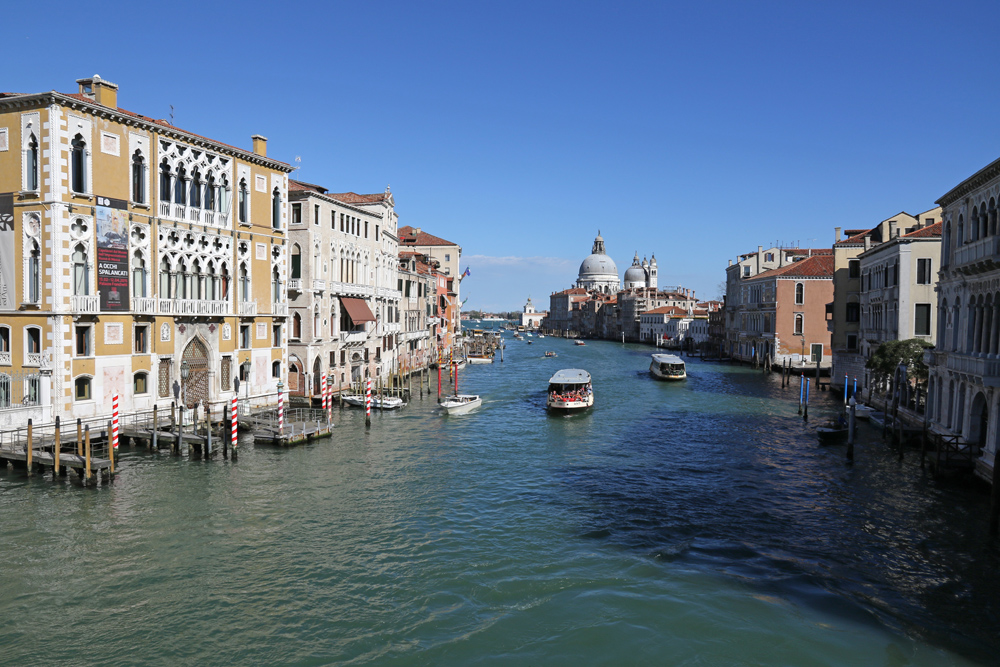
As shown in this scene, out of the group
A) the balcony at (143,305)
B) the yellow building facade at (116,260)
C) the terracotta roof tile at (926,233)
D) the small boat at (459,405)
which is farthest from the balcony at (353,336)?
the terracotta roof tile at (926,233)

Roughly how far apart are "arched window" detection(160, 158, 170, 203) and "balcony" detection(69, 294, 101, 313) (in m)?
4.18

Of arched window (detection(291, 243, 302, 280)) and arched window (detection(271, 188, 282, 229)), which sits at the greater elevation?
arched window (detection(271, 188, 282, 229))

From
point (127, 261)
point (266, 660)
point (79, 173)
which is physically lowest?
point (266, 660)

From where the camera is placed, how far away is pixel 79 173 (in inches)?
779

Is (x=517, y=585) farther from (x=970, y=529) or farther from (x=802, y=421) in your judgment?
(x=802, y=421)

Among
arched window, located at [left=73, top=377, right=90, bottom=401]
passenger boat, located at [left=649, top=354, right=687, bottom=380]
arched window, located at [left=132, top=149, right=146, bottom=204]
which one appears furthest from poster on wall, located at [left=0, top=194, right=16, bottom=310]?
passenger boat, located at [left=649, top=354, right=687, bottom=380]

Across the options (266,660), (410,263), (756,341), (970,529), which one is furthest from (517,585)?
(756,341)

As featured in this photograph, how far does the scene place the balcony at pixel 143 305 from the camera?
21297mm

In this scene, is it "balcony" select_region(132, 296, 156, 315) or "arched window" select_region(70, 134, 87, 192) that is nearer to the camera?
"arched window" select_region(70, 134, 87, 192)

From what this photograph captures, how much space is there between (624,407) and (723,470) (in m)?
14.2

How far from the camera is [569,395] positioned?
104ft

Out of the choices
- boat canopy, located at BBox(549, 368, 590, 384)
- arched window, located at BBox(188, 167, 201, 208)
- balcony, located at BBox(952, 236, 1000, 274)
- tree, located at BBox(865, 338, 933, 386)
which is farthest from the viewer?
boat canopy, located at BBox(549, 368, 590, 384)

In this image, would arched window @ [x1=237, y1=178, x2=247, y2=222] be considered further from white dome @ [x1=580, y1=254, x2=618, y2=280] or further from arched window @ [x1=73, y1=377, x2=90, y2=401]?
white dome @ [x1=580, y1=254, x2=618, y2=280]

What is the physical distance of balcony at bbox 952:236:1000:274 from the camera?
1576 cm
